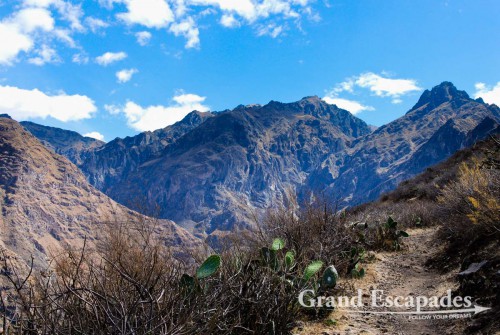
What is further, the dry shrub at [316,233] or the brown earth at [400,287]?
the dry shrub at [316,233]

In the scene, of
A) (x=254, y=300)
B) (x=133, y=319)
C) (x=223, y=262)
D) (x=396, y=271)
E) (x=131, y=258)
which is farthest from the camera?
(x=396, y=271)

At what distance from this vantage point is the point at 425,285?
655 cm

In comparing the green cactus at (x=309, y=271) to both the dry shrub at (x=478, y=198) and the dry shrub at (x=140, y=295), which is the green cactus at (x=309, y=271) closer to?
the dry shrub at (x=140, y=295)

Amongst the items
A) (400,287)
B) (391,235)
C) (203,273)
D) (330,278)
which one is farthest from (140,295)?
(391,235)

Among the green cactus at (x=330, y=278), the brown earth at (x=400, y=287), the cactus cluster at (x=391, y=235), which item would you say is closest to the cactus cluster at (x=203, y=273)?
the brown earth at (x=400, y=287)

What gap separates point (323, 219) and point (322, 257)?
164 centimetres

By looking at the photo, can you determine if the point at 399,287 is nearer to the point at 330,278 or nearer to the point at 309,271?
the point at 330,278

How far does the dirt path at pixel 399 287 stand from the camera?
15.7 ft

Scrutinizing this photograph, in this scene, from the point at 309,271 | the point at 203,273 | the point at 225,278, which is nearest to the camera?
the point at 225,278

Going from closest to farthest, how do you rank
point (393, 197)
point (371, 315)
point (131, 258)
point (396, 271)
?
point (131, 258) < point (371, 315) < point (396, 271) < point (393, 197)

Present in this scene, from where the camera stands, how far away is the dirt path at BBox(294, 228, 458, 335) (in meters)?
4.78

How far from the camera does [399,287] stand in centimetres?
678

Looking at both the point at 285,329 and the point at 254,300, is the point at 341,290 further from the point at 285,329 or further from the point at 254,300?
the point at 254,300

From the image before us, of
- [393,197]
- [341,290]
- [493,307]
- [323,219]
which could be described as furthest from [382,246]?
[393,197]
